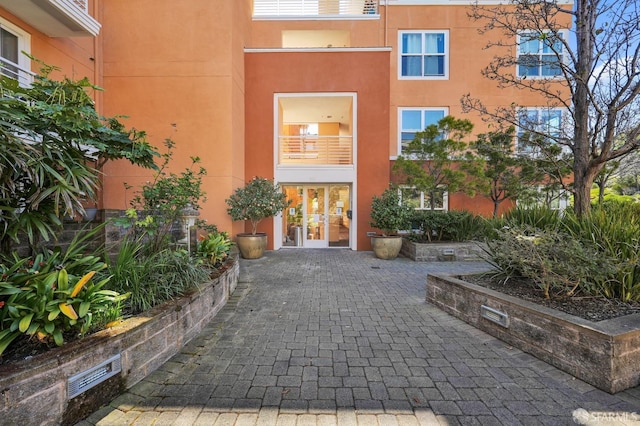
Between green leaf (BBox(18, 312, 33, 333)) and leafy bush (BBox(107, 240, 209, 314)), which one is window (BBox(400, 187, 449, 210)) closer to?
leafy bush (BBox(107, 240, 209, 314))

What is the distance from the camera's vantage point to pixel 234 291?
18.0ft

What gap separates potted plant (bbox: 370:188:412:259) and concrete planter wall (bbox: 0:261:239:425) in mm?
6318

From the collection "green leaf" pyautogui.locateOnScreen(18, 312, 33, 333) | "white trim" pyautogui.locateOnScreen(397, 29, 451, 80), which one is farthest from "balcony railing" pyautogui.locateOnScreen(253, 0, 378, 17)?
"green leaf" pyautogui.locateOnScreen(18, 312, 33, 333)

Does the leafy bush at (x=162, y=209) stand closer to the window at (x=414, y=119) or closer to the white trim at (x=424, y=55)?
the window at (x=414, y=119)

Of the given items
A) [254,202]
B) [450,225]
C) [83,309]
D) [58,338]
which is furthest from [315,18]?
[58,338]

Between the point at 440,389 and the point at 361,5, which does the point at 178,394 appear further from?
the point at 361,5

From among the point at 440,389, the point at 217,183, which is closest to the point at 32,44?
the point at 217,183

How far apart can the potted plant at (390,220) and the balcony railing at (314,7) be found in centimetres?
911

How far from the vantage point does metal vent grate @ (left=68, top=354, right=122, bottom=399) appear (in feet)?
7.01

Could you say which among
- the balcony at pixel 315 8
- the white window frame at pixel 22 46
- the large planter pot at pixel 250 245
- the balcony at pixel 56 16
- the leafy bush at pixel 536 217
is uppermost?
the balcony at pixel 315 8

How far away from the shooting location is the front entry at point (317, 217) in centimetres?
1088

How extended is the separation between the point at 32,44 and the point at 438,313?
10332 mm

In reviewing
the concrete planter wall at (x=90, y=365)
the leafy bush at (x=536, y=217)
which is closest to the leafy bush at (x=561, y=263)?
the leafy bush at (x=536, y=217)

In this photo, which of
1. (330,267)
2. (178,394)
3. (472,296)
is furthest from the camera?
(330,267)
